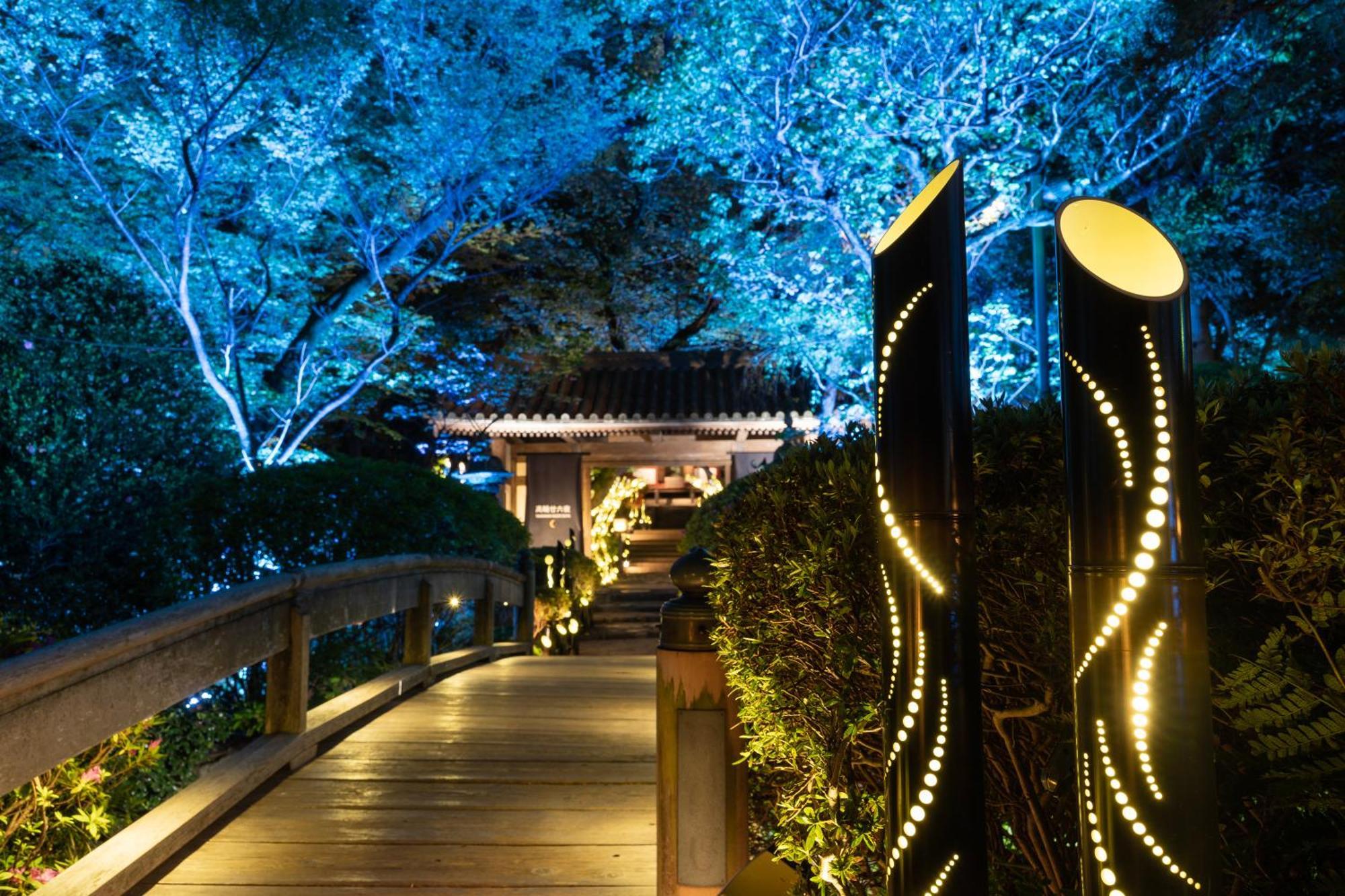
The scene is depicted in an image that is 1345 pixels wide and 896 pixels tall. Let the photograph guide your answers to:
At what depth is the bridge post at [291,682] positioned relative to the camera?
396cm

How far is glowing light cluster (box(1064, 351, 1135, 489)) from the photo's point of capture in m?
1.22

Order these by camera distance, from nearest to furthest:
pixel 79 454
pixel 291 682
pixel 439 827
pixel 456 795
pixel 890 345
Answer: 1. pixel 890 345
2. pixel 439 827
3. pixel 456 795
4. pixel 291 682
5. pixel 79 454

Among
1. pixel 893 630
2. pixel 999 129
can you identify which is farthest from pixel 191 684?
pixel 999 129

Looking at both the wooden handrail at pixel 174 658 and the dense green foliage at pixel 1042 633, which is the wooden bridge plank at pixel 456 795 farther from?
the dense green foliage at pixel 1042 633

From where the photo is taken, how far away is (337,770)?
4039 millimetres

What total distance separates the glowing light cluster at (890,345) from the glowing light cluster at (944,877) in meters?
0.69

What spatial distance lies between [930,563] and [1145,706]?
37cm

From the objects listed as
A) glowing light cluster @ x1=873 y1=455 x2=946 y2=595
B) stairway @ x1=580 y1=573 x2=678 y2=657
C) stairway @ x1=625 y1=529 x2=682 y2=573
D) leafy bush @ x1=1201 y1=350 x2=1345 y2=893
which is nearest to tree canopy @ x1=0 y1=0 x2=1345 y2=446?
stairway @ x1=580 y1=573 x2=678 y2=657

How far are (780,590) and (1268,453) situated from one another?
1116mm

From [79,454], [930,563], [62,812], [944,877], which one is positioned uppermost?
[79,454]

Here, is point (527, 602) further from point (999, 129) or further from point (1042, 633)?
point (1042, 633)

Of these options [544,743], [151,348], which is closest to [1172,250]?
[544,743]

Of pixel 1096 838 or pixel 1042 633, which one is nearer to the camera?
pixel 1096 838

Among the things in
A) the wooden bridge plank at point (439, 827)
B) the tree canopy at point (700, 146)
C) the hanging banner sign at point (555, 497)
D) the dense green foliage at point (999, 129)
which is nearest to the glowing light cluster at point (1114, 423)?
the wooden bridge plank at point (439, 827)
